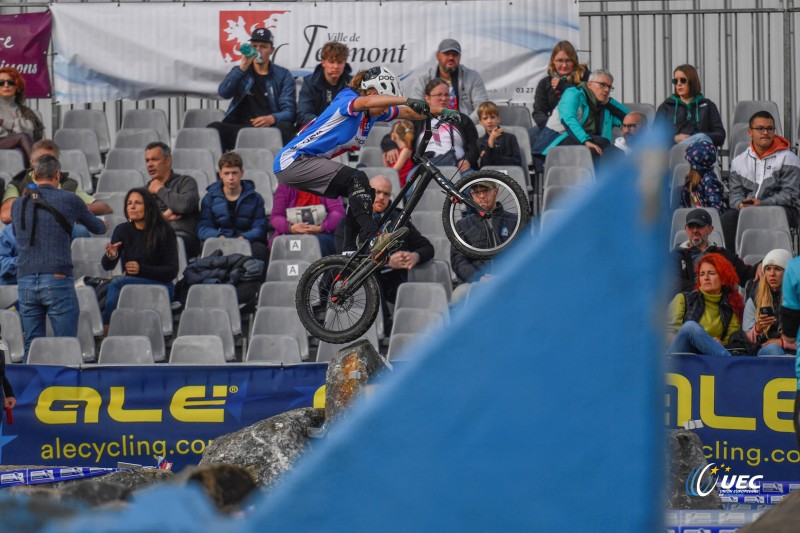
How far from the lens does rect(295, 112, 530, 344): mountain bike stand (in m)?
8.41

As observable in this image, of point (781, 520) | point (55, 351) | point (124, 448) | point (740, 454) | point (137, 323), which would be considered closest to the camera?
point (781, 520)

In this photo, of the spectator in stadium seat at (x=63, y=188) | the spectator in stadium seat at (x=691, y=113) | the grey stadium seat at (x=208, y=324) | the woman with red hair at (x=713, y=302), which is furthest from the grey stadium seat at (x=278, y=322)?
the spectator in stadium seat at (x=691, y=113)

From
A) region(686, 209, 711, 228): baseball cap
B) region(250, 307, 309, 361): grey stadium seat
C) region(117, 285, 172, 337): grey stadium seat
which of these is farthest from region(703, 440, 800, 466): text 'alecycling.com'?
region(117, 285, 172, 337): grey stadium seat

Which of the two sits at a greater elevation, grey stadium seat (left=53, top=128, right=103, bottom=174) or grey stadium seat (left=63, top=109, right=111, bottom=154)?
grey stadium seat (left=63, top=109, right=111, bottom=154)

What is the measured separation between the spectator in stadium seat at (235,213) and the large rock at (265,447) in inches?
124

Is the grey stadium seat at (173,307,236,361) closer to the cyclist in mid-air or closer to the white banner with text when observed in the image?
the cyclist in mid-air

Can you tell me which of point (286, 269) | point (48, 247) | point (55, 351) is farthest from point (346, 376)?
point (48, 247)

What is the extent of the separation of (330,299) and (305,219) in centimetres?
254

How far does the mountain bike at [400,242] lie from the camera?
8.41 meters

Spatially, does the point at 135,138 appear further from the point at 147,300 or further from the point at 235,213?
the point at 147,300

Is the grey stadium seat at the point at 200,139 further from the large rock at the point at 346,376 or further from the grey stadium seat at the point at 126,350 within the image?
the large rock at the point at 346,376

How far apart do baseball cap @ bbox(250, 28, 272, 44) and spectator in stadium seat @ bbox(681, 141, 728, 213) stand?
4.17 meters

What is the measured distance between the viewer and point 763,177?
38.2 feet

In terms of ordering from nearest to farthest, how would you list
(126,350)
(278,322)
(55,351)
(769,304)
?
(769,304) < (55,351) < (126,350) < (278,322)
